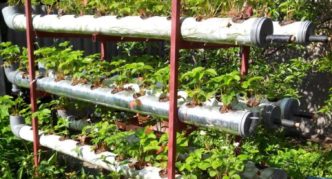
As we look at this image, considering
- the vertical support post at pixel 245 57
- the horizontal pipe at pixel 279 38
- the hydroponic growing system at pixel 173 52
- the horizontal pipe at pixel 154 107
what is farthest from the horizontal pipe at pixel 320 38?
the vertical support post at pixel 245 57

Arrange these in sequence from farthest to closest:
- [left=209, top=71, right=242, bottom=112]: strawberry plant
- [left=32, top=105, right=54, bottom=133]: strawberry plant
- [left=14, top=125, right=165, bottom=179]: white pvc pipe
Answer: [left=32, top=105, right=54, bottom=133]: strawberry plant, [left=14, top=125, right=165, bottom=179]: white pvc pipe, [left=209, top=71, right=242, bottom=112]: strawberry plant

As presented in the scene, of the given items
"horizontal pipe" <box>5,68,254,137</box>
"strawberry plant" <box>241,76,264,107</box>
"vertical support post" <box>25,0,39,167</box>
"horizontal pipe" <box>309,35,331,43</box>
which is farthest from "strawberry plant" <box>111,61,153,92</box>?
"horizontal pipe" <box>309,35,331,43</box>

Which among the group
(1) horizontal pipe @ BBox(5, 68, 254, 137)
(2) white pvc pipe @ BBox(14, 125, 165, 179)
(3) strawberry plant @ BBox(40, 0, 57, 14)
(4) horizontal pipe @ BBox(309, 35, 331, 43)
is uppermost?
(3) strawberry plant @ BBox(40, 0, 57, 14)

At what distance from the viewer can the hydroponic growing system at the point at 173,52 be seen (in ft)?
9.25

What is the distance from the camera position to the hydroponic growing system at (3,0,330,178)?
2818 mm

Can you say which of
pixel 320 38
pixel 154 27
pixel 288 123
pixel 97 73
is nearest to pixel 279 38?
pixel 320 38

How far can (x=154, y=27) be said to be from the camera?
11.1 ft

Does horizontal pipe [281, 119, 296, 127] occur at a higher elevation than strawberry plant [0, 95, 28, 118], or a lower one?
higher

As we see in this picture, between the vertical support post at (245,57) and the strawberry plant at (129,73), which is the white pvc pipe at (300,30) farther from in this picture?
the strawberry plant at (129,73)

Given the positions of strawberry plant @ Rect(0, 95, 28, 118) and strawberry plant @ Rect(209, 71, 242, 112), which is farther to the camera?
strawberry plant @ Rect(0, 95, 28, 118)

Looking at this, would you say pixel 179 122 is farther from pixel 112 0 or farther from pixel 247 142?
pixel 247 142

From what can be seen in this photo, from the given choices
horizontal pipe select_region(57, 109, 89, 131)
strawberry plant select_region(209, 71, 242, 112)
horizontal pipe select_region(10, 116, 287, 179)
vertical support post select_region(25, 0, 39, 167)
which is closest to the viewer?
strawberry plant select_region(209, 71, 242, 112)

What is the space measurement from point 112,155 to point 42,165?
1077mm

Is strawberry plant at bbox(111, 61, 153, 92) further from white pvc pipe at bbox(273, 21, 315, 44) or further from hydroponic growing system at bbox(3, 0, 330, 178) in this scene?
white pvc pipe at bbox(273, 21, 315, 44)
